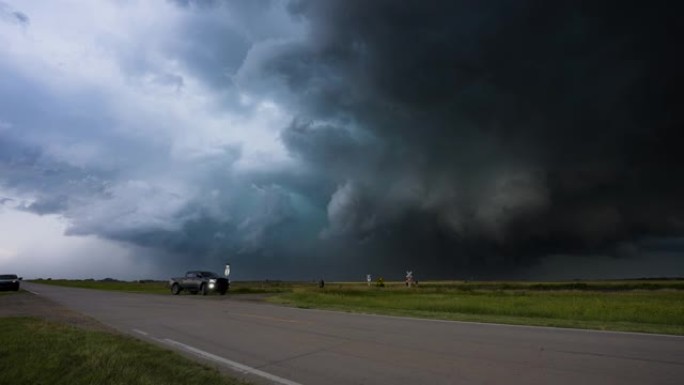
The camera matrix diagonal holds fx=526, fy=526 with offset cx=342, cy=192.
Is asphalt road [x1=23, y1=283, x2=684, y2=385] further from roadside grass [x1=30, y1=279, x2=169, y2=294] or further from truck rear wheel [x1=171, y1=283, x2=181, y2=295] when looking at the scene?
roadside grass [x1=30, y1=279, x2=169, y2=294]

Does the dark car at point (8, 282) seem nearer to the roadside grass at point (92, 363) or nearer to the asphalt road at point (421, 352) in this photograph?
the asphalt road at point (421, 352)

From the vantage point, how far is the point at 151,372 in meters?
8.70

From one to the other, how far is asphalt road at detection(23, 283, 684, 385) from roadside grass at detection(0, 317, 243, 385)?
34.1 inches

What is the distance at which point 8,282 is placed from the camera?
52.3 metres

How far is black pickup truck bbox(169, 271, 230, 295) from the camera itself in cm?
4481

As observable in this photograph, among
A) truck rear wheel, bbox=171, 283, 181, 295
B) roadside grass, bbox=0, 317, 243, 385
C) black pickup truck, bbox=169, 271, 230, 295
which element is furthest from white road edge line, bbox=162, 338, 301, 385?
truck rear wheel, bbox=171, 283, 181, 295

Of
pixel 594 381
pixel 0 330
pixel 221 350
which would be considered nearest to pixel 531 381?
pixel 594 381

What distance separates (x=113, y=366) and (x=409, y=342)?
21.6 ft

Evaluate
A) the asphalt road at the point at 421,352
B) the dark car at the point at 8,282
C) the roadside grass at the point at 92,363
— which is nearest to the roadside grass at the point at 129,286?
the dark car at the point at 8,282

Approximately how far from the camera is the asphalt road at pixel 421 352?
8.55 m

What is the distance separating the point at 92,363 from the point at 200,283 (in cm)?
3718

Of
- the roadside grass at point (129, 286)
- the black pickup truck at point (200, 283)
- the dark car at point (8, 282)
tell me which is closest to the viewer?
the black pickup truck at point (200, 283)

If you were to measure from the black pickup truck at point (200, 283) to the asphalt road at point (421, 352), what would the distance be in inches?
1074

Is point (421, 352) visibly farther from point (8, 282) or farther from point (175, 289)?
point (8, 282)
